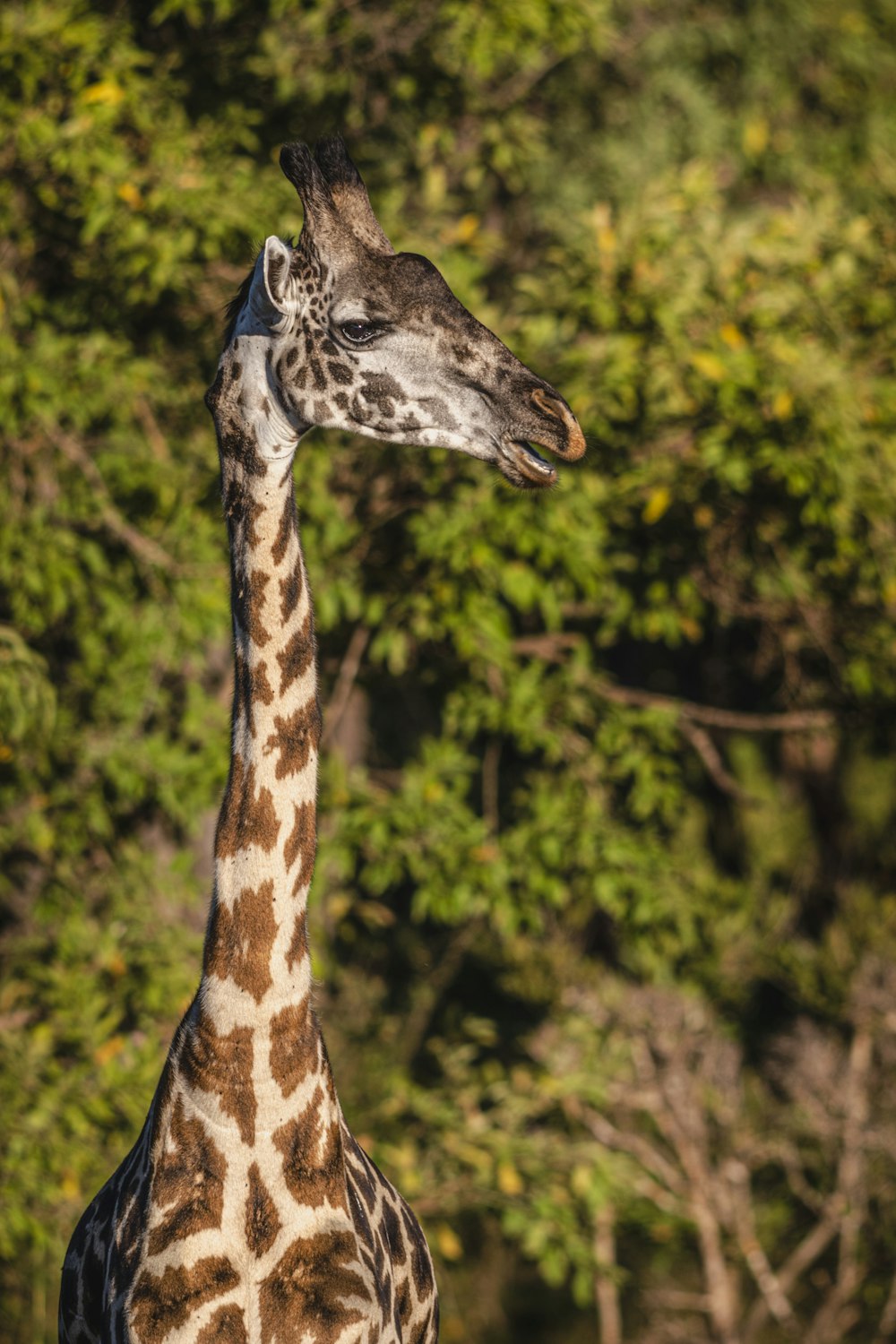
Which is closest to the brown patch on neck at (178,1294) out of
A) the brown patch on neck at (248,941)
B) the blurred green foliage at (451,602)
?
the brown patch on neck at (248,941)

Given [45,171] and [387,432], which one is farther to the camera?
[45,171]

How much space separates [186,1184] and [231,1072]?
0.76 feet

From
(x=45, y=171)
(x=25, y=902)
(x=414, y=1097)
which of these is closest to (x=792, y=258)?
(x=45, y=171)

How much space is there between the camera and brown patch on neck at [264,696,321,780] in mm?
2773

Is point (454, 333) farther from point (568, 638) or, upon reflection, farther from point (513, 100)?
point (513, 100)

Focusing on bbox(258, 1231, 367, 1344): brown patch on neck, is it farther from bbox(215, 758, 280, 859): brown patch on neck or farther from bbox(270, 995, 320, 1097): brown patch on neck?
bbox(215, 758, 280, 859): brown patch on neck

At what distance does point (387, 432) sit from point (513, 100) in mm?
5457

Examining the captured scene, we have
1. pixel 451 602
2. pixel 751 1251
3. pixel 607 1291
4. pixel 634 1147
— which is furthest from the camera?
pixel 607 1291

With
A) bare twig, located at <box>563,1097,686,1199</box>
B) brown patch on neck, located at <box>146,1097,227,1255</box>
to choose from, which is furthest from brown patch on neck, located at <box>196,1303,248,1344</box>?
bare twig, located at <box>563,1097,686,1199</box>

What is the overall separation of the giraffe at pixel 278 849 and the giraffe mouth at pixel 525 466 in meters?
0.06

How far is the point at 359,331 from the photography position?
2.77m

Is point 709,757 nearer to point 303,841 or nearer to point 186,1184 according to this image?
point 303,841

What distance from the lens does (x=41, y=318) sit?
6266 millimetres

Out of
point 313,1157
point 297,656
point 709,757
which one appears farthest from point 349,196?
point 709,757
